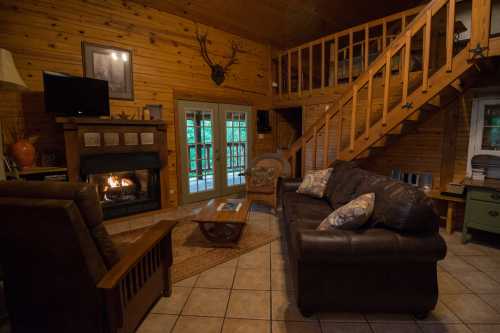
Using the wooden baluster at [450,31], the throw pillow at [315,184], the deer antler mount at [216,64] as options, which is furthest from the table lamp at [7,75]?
the wooden baluster at [450,31]

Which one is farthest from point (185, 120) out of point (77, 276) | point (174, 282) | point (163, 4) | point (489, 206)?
point (489, 206)

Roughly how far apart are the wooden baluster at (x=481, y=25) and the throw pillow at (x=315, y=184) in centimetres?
187

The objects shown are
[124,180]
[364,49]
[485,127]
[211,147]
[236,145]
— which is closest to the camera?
[485,127]

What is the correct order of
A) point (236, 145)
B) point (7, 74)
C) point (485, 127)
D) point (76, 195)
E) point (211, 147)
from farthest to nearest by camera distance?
point (236, 145) < point (211, 147) < point (485, 127) < point (7, 74) < point (76, 195)

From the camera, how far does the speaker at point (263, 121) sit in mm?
5633

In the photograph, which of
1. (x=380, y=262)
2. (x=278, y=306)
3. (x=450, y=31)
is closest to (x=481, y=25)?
(x=450, y=31)

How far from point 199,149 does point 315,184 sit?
239 cm

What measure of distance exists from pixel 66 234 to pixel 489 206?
3772 millimetres

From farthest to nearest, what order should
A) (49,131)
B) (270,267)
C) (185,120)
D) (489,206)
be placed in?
(185,120)
(49,131)
(489,206)
(270,267)

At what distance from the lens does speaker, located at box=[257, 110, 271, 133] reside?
18.5 ft

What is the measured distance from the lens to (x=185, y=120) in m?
4.49

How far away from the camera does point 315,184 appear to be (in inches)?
129

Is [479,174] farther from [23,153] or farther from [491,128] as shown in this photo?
[23,153]

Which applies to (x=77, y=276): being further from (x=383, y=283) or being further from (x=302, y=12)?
(x=302, y=12)
